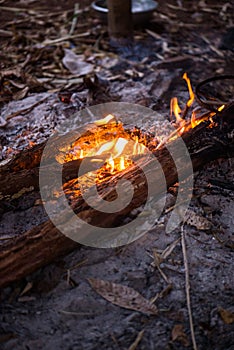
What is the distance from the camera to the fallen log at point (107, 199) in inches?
110

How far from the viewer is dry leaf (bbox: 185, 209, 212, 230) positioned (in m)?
3.29

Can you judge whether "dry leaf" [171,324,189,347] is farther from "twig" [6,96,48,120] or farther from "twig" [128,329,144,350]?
"twig" [6,96,48,120]

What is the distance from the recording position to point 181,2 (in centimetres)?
856

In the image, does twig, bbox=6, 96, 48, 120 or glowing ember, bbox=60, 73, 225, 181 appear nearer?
glowing ember, bbox=60, 73, 225, 181

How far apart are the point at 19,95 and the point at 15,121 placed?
0.65 meters

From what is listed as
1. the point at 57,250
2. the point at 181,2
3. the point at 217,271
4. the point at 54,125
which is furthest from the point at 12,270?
the point at 181,2

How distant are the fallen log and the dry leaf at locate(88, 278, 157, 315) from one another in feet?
1.16

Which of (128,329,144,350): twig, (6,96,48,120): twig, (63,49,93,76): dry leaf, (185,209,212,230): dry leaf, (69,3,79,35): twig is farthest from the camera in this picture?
(69,3,79,35): twig

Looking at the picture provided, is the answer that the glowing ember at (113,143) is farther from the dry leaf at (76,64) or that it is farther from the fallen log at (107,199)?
the dry leaf at (76,64)

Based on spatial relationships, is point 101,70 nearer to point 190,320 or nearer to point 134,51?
point 134,51

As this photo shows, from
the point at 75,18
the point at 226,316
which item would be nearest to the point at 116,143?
the point at 226,316

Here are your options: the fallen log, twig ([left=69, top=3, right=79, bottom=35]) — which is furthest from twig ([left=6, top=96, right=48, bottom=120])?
twig ([left=69, top=3, right=79, bottom=35])

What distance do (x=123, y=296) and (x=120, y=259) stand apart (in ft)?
1.08

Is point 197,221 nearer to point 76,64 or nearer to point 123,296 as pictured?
point 123,296
